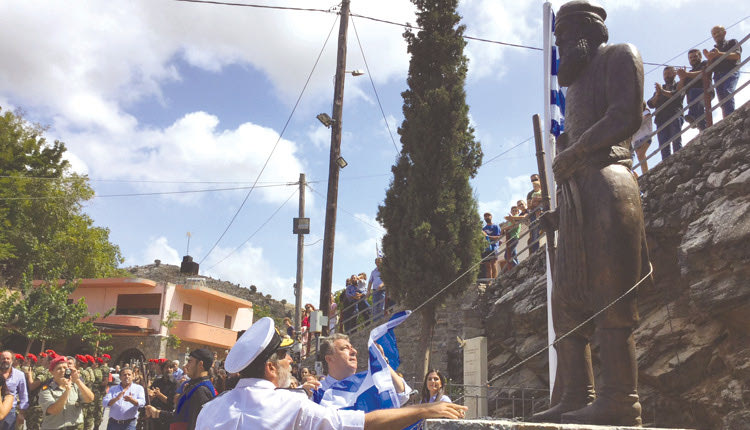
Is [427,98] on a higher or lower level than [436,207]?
higher

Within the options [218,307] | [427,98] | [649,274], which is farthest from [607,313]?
[218,307]

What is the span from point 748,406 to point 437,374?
343cm

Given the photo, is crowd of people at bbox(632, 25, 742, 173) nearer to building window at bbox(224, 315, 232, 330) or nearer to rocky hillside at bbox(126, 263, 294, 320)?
building window at bbox(224, 315, 232, 330)

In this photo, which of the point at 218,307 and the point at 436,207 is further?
the point at 218,307

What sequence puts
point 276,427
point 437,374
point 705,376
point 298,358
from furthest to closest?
point 298,358
point 705,376
point 437,374
point 276,427

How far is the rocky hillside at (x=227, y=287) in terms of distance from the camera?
48844 millimetres

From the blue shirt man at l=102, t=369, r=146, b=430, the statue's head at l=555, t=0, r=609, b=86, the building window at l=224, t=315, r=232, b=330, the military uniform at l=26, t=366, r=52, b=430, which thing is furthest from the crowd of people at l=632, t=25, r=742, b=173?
the building window at l=224, t=315, r=232, b=330

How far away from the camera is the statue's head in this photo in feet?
12.8

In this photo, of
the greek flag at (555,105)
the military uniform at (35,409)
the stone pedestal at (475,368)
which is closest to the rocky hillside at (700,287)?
the greek flag at (555,105)

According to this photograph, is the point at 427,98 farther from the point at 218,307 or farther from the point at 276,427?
the point at 218,307

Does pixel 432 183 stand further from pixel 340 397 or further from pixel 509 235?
pixel 340 397

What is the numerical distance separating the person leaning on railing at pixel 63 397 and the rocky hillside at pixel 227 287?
40.0 m

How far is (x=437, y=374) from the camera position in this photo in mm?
6559

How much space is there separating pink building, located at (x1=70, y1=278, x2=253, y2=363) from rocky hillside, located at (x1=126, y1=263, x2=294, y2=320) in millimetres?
10262
